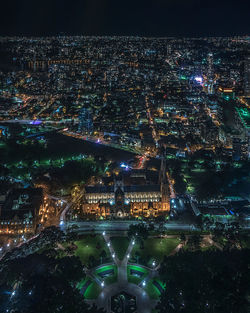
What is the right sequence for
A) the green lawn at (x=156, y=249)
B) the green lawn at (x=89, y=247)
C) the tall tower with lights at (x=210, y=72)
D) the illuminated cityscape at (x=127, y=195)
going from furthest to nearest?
the tall tower with lights at (x=210, y=72), the green lawn at (x=89, y=247), the green lawn at (x=156, y=249), the illuminated cityscape at (x=127, y=195)

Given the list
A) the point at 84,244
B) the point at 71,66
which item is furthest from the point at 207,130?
the point at 71,66

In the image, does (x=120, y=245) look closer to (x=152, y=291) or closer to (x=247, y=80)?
(x=152, y=291)

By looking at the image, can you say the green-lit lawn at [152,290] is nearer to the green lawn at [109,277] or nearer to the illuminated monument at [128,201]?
the green lawn at [109,277]

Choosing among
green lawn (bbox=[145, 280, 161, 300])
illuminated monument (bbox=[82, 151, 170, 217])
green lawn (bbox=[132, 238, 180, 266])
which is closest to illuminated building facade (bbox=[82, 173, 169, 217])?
illuminated monument (bbox=[82, 151, 170, 217])

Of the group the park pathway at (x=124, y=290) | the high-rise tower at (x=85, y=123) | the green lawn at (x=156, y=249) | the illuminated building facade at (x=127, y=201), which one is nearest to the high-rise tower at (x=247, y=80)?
the high-rise tower at (x=85, y=123)

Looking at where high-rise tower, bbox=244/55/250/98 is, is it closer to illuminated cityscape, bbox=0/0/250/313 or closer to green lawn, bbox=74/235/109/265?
illuminated cityscape, bbox=0/0/250/313

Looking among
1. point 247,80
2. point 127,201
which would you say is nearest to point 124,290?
point 127,201
